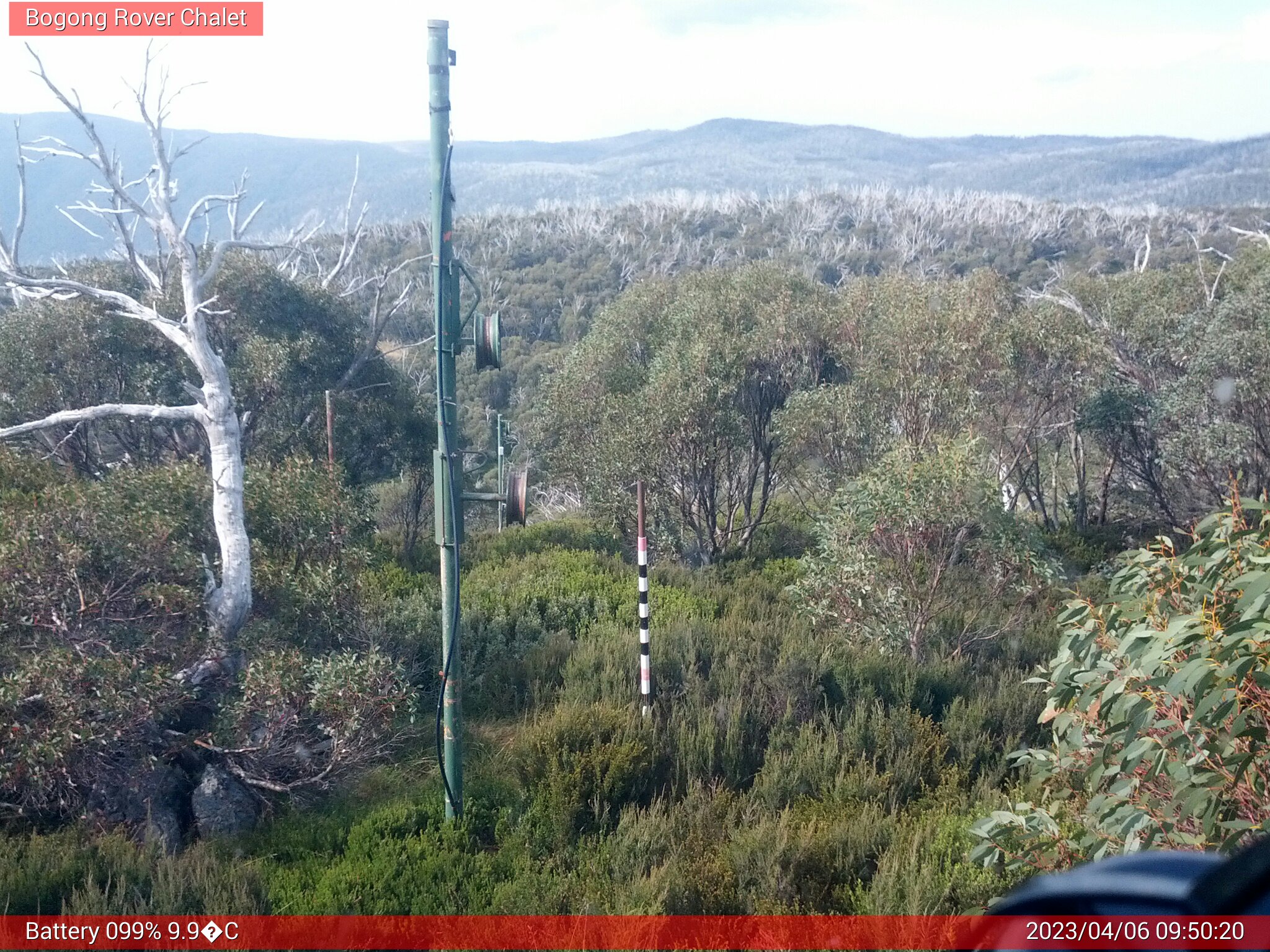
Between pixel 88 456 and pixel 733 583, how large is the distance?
7984mm

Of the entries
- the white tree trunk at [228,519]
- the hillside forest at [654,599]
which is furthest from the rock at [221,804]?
the white tree trunk at [228,519]

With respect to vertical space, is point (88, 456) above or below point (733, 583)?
above

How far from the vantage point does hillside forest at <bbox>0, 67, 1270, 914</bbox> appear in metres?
4.48

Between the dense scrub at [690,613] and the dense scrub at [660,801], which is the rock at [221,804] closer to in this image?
the dense scrub at [690,613]

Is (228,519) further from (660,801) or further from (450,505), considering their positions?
(660,801)

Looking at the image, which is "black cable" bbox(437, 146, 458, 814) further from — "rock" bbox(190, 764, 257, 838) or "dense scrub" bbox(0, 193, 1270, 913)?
"rock" bbox(190, 764, 257, 838)

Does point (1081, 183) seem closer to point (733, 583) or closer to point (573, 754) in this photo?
point (733, 583)

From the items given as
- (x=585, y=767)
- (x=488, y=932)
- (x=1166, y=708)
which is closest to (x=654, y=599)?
(x=585, y=767)

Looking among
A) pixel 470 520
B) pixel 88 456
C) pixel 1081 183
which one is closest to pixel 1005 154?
pixel 1081 183

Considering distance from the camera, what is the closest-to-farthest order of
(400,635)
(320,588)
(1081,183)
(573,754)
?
(573,754) < (320,588) < (400,635) < (1081,183)

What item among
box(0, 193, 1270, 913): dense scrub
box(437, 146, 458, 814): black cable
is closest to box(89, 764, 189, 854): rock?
box(0, 193, 1270, 913): dense scrub

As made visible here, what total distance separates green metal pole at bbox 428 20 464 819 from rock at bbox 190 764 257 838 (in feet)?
4.91

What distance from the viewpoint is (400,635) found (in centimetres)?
824

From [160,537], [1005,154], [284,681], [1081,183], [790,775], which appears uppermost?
[1005,154]
